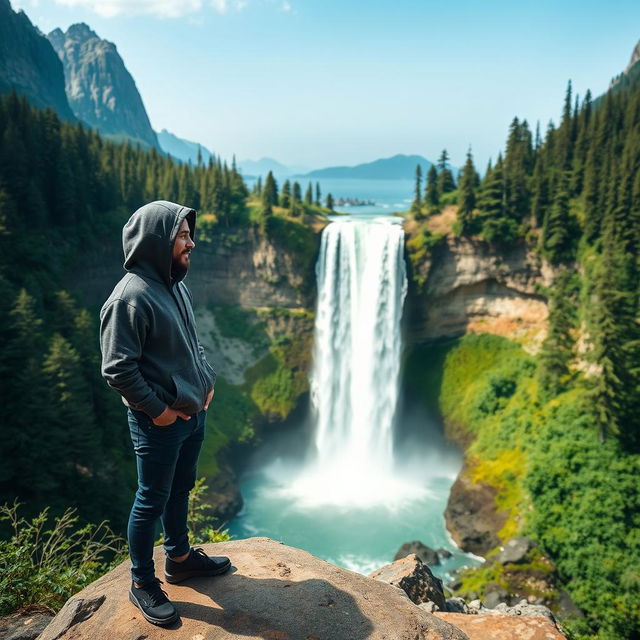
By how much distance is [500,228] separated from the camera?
39.6 meters

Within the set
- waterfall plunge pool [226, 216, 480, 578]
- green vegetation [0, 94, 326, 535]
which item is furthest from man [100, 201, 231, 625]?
waterfall plunge pool [226, 216, 480, 578]

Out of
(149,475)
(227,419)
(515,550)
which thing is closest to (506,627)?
(149,475)

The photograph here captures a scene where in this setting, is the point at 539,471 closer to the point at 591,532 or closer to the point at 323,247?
the point at 591,532

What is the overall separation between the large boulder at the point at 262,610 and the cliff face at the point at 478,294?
37.1m

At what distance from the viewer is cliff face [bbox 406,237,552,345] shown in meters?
39.7

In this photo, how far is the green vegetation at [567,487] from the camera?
67.6 feet

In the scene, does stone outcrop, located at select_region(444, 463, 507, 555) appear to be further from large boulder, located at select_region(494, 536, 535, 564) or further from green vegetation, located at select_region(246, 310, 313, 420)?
green vegetation, located at select_region(246, 310, 313, 420)

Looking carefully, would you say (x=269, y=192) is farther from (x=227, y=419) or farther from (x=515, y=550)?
(x=515, y=550)

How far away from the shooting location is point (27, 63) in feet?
418

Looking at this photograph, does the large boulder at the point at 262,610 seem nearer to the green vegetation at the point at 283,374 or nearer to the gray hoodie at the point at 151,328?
the gray hoodie at the point at 151,328

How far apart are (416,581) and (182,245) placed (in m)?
5.90

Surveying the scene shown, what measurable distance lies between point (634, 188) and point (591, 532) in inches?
955

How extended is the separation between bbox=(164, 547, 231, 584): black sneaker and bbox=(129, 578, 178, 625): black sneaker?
313 mm

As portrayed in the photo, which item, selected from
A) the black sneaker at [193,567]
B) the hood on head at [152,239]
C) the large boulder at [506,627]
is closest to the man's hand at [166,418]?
the hood on head at [152,239]
